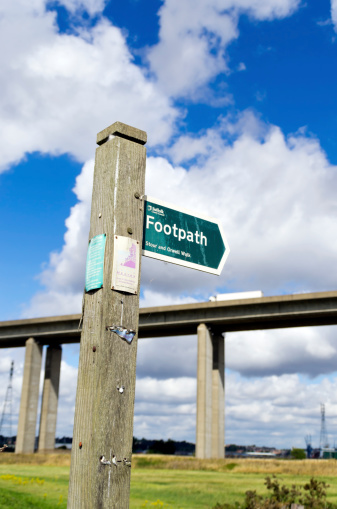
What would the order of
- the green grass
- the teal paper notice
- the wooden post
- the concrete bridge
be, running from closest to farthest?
the wooden post < the teal paper notice < the green grass < the concrete bridge

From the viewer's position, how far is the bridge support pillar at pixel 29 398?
4806cm

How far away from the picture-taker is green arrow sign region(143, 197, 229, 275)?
3693 mm

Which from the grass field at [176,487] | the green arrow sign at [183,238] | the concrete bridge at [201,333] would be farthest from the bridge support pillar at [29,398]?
the green arrow sign at [183,238]

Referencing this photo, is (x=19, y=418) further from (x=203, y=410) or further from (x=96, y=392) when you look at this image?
(x=96, y=392)

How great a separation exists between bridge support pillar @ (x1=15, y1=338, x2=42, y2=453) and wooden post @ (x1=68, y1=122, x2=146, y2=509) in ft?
160

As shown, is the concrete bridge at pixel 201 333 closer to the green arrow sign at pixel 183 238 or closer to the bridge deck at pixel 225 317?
the bridge deck at pixel 225 317

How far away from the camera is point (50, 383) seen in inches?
2041

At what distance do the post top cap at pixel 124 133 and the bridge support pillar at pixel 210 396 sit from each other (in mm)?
37807

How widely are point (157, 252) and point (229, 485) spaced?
18.1 m

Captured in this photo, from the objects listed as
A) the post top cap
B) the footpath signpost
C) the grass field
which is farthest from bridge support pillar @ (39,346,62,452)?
the post top cap

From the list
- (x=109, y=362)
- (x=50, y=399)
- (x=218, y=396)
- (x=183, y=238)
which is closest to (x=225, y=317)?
(x=218, y=396)

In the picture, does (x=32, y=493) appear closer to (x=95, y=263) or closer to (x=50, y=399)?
(x=95, y=263)

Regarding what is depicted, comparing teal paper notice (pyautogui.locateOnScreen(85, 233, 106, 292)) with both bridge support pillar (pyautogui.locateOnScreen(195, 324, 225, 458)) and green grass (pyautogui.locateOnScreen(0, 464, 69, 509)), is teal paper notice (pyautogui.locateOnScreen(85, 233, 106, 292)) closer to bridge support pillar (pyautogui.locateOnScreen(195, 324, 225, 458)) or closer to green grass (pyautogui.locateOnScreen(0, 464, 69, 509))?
green grass (pyautogui.locateOnScreen(0, 464, 69, 509))

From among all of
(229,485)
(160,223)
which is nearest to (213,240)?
(160,223)
